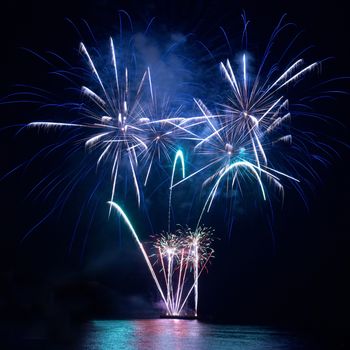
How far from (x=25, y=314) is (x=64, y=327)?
81.3 inches

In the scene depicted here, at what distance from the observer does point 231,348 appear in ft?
92.5

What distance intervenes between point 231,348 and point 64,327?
10.5 meters

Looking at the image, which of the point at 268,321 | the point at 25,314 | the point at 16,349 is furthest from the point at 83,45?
the point at 268,321

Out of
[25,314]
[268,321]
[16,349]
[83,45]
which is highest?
[83,45]

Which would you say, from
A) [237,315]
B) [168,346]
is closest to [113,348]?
[168,346]

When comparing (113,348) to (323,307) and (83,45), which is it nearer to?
(83,45)

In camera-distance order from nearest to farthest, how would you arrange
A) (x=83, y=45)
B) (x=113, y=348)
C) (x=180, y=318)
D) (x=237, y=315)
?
(x=83, y=45) → (x=113, y=348) → (x=180, y=318) → (x=237, y=315)

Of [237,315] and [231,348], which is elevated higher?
[237,315]

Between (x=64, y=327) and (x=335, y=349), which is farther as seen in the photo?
(x=335, y=349)

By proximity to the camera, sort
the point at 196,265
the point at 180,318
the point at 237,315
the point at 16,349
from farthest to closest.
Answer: the point at 237,315 < the point at 180,318 < the point at 196,265 < the point at 16,349

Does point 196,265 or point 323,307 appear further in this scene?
point 323,307

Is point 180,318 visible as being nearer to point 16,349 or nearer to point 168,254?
point 168,254

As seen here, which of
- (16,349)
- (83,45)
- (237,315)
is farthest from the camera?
(237,315)

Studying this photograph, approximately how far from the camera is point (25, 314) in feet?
76.7
